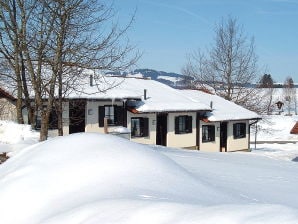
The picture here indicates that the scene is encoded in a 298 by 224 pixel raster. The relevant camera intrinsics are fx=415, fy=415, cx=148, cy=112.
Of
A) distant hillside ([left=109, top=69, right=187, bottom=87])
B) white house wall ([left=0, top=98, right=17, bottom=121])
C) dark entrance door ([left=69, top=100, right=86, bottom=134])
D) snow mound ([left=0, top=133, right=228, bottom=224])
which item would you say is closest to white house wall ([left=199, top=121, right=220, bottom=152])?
distant hillside ([left=109, top=69, right=187, bottom=87])

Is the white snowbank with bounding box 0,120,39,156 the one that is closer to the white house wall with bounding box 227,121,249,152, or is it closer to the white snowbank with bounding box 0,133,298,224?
the white snowbank with bounding box 0,133,298,224

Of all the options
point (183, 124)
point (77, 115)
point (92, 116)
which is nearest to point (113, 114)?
point (92, 116)

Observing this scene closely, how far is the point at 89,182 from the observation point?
12.6ft

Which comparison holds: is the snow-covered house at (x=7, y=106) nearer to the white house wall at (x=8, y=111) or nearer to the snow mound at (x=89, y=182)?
the white house wall at (x=8, y=111)

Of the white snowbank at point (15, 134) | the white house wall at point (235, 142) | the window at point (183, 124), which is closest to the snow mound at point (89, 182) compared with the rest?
the white snowbank at point (15, 134)

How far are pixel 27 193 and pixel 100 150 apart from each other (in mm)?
1089

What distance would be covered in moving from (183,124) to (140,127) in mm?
2842

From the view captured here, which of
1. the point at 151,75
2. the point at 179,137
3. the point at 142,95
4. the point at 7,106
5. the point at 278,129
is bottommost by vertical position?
the point at 278,129

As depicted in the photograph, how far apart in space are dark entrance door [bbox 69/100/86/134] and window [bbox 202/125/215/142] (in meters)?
7.70

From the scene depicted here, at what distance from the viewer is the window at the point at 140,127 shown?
21.5 m

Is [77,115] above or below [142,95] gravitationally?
below

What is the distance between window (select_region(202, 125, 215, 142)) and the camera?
79.9ft

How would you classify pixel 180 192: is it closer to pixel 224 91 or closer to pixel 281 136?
pixel 224 91

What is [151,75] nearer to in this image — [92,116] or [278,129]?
[278,129]
